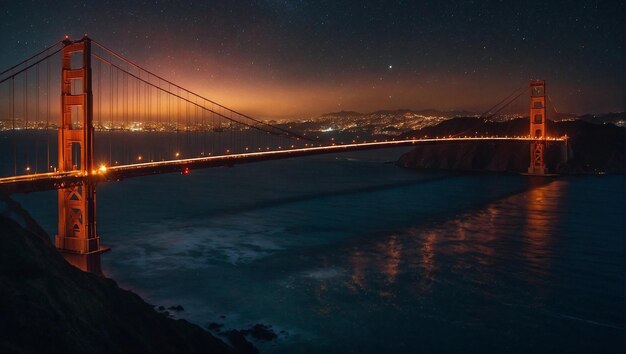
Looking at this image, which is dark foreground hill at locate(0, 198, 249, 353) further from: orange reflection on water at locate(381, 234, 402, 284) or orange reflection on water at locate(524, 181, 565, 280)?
orange reflection on water at locate(524, 181, 565, 280)

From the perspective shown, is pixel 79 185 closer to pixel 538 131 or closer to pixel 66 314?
pixel 66 314

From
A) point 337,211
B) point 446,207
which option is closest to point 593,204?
point 446,207

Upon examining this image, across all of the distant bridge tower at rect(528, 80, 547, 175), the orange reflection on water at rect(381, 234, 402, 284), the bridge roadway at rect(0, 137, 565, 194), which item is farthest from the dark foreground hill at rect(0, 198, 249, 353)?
the distant bridge tower at rect(528, 80, 547, 175)

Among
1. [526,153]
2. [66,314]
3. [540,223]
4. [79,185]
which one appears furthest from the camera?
[526,153]

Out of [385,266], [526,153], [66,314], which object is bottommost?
[385,266]

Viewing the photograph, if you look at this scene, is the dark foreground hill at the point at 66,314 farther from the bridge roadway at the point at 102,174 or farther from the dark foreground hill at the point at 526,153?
the dark foreground hill at the point at 526,153

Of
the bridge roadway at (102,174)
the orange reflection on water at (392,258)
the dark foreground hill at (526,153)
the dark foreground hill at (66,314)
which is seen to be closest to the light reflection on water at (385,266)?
the orange reflection on water at (392,258)

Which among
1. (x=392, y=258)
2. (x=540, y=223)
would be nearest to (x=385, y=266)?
(x=392, y=258)

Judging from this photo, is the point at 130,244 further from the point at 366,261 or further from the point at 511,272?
the point at 511,272
